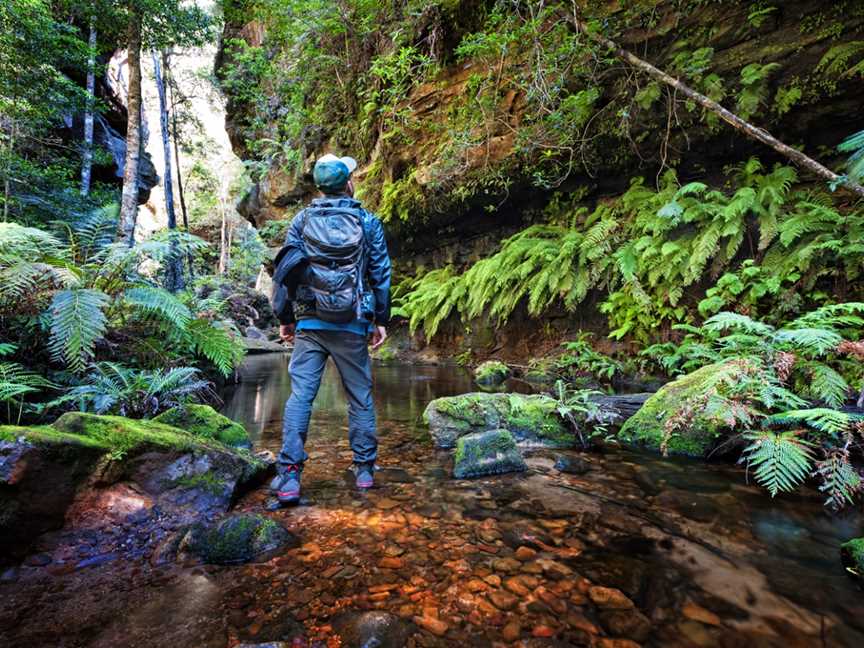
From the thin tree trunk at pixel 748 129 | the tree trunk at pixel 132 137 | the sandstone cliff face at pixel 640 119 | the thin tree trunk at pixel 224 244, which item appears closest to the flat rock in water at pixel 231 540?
the thin tree trunk at pixel 748 129

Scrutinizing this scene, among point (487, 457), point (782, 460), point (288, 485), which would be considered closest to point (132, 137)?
point (288, 485)

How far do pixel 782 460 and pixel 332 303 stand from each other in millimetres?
2719

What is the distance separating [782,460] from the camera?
2.22 m

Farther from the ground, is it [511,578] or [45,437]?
[45,437]

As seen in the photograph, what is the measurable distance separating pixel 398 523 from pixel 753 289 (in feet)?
16.4

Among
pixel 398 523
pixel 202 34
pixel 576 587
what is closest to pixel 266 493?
pixel 398 523

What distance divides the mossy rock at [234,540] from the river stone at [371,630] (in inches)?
22.3

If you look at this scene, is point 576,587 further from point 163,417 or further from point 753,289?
point 753,289

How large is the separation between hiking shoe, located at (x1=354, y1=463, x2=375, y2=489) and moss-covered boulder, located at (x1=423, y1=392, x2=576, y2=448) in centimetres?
95

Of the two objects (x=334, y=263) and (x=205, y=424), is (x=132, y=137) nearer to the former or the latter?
(x=205, y=424)

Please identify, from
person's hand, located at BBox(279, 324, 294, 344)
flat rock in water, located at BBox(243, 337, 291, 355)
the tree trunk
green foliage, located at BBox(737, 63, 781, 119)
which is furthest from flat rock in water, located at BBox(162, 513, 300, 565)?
flat rock in water, located at BBox(243, 337, 291, 355)

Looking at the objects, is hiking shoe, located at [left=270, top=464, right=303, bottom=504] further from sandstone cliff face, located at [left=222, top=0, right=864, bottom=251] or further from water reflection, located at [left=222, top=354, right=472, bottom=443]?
sandstone cliff face, located at [left=222, top=0, right=864, bottom=251]

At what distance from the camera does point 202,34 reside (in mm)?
8773

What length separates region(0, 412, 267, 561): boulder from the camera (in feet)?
5.42
